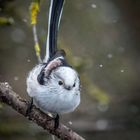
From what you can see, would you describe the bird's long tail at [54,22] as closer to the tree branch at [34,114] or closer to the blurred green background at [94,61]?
the tree branch at [34,114]

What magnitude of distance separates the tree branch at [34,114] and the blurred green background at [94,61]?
1304mm

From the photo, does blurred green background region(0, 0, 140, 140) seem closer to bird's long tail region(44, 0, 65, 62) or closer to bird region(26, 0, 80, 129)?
bird's long tail region(44, 0, 65, 62)

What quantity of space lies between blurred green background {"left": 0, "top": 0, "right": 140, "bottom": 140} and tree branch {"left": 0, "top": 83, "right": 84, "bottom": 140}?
1.30 m

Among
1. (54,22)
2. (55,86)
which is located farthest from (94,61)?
(55,86)

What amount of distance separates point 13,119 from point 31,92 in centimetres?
172

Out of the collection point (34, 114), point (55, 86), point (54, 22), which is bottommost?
point (34, 114)

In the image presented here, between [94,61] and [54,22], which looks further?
[94,61]

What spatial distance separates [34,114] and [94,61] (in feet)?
8.88

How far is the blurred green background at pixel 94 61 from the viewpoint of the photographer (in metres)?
4.92

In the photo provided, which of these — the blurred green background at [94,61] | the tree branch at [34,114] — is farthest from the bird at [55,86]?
the blurred green background at [94,61]

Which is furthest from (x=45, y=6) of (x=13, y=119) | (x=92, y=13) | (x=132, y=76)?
(x=132, y=76)

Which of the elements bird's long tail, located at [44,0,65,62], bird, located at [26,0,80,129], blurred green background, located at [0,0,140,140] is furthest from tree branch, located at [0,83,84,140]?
blurred green background, located at [0,0,140,140]

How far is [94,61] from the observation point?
19.1 ft

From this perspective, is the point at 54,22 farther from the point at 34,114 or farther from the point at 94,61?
the point at 94,61
